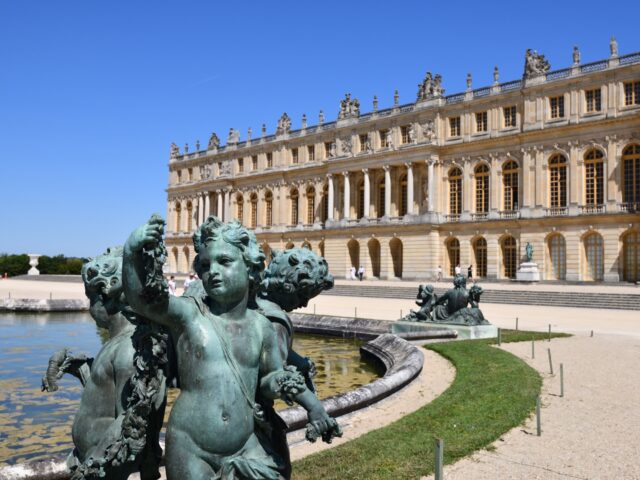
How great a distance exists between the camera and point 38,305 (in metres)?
22.8

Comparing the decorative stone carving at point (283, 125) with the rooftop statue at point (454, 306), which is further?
the decorative stone carving at point (283, 125)

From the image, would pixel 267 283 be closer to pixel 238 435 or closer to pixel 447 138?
pixel 238 435

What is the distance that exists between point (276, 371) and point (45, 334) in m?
15.3

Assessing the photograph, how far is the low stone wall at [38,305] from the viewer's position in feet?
74.0

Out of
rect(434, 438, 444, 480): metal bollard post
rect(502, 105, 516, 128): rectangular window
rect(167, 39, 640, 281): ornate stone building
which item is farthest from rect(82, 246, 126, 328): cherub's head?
rect(502, 105, 516, 128): rectangular window

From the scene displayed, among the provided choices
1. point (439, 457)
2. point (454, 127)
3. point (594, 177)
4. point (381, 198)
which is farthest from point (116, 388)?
point (381, 198)

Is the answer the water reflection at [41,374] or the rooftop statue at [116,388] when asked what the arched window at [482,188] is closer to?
the water reflection at [41,374]

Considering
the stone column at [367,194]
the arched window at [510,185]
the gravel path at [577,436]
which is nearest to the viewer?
the gravel path at [577,436]

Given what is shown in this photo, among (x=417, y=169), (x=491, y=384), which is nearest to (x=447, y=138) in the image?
(x=417, y=169)

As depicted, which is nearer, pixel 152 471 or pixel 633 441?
pixel 152 471

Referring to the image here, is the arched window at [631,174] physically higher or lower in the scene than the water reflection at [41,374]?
higher

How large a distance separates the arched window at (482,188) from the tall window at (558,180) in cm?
498

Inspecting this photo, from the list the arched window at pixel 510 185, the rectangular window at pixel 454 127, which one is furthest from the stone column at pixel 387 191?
the arched window at pixel 510 185

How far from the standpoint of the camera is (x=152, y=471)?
2879 mm
